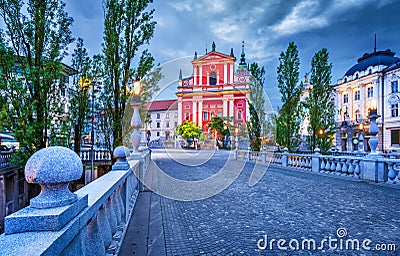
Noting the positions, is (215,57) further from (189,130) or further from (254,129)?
(254,129)

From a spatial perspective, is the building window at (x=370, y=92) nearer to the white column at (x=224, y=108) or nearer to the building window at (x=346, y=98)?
the building window at (x=346, y=98)

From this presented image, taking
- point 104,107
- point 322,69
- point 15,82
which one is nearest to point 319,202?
point 104,107

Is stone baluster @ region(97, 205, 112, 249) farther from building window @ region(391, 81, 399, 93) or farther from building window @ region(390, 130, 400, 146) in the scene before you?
building window @ region(391, 81, 399, 93)

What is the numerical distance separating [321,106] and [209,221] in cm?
1336

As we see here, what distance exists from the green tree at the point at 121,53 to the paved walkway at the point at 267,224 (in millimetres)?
3951

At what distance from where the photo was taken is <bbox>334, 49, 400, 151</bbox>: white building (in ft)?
110

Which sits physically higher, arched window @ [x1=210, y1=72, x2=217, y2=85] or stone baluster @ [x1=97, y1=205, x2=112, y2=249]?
arched window @ [x1=210, y1=72, x2=217, y2=85]

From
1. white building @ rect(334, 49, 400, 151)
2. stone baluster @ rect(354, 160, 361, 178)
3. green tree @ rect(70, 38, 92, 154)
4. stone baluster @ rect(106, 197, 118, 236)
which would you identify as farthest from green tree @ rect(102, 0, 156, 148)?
white building @ rect(334, 49, 400, 151)

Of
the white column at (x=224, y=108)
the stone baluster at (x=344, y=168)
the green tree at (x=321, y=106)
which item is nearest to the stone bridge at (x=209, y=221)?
the stone baluster at (x=344, y=168)

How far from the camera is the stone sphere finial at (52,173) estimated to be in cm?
132

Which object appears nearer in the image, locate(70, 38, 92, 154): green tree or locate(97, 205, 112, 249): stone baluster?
locate(97, 205, 112, 249): stone baluster

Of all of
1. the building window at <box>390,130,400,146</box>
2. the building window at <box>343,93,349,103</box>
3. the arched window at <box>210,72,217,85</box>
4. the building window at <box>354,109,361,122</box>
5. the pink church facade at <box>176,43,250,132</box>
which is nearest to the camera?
the building window at <box>390,130,400,146</box>

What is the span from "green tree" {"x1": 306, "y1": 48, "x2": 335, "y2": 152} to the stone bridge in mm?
7119

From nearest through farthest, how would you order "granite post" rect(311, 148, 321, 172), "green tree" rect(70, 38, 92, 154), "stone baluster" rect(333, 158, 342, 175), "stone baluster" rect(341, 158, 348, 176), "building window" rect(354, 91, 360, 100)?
"stone baluster" rect(341, 158, 348, 176) < "stone baluster" rect(333, 158, 342, 175) < "green tree" rect(70, 38, 92, 154) < "granite post" rect(311, 148, 321, 172) < "building window" rect(354, 91, 360, 100)
